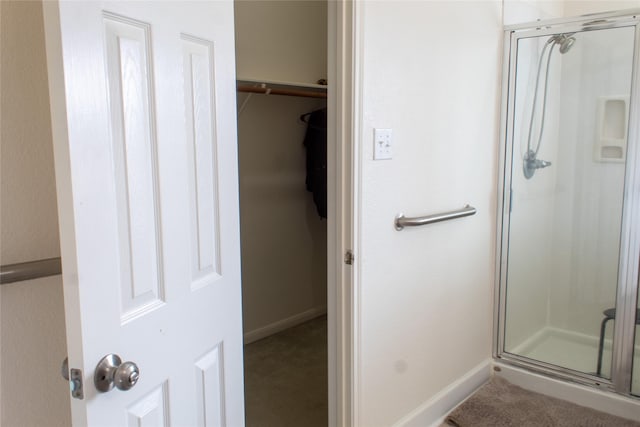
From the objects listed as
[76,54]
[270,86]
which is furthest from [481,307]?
[76,54]

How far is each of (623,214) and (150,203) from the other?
2.14 m

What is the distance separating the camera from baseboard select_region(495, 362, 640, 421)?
2.27 m

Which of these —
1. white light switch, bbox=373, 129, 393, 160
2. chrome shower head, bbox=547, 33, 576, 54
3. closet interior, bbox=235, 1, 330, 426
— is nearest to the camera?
white light switch, bbox=373, 129, 393, 160

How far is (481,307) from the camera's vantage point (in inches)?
99.9

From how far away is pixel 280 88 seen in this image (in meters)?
2.82

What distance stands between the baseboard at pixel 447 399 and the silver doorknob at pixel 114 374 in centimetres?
140

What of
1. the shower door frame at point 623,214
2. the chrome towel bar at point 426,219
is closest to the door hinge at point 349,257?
the chrome towel bar at point 426,219

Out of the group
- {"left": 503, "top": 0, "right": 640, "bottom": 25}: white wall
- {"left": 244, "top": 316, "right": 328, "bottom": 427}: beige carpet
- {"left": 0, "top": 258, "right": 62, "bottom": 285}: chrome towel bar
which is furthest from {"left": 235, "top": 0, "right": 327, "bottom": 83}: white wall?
{"left": 0, "top": 258, "right": 62, "bottom": 285}: chrome towel bar

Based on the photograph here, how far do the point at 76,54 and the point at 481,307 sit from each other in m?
2.23

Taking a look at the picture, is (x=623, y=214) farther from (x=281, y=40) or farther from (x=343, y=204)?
(x=281, y=40)

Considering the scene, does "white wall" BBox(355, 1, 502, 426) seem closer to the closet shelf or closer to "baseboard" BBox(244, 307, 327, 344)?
the closet shelf

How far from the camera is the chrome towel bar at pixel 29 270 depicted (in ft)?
2.89

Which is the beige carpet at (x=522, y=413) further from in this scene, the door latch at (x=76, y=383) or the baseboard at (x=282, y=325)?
the door latch at (x=76, y=383)

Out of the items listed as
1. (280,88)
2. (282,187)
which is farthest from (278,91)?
(282,187)
